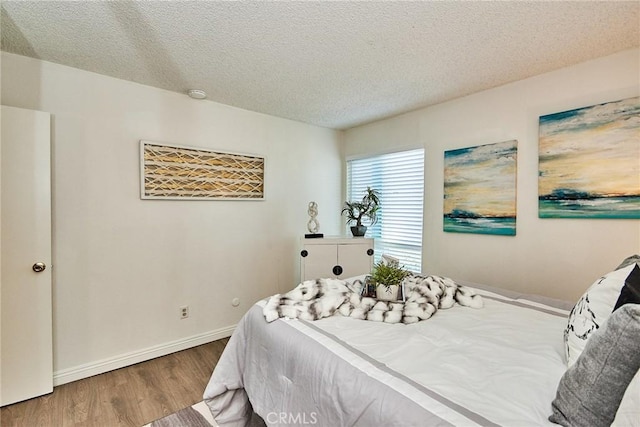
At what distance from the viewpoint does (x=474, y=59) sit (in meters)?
2.10

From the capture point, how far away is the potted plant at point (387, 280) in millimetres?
1769

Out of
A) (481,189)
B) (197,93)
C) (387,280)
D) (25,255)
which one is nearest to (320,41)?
(197,93)

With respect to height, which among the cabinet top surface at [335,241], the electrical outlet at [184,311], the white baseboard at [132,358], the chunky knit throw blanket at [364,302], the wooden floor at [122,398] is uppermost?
the cabinet top surface at [335,241]

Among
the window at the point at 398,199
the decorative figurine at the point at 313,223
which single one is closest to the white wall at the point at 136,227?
the decorative figurine at the point at 313,223

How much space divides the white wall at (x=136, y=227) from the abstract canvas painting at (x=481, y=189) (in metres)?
1.77

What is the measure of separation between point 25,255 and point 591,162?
388 centimetres

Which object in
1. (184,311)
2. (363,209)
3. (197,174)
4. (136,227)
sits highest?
(197,174)

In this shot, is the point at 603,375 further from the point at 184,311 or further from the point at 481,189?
the point at 184,311

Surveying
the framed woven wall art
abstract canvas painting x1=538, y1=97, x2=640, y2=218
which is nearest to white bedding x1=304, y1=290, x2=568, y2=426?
abstract canvas painting x1=538, y1=97, x2=640, y2=218

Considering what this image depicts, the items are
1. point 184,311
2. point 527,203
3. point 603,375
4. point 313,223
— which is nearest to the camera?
point 603,375

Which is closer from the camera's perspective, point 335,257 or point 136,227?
point 136,227

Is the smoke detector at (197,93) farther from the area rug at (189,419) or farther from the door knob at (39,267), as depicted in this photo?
the area rug at (189,419)

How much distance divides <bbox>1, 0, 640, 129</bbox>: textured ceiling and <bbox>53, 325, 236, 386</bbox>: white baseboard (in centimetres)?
227

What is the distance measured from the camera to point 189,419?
1866 mm
